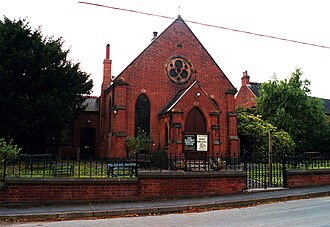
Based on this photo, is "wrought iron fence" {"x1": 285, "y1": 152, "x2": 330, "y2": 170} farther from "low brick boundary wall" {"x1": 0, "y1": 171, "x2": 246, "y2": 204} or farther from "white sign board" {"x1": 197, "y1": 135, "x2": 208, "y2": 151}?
"white sign board" {"x1": 197, "y1": 135, "x2": 208, "y2": 151}

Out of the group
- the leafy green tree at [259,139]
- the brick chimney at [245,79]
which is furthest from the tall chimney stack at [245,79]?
the leafy green tree at [259,139]

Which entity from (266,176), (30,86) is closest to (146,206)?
(266,176)

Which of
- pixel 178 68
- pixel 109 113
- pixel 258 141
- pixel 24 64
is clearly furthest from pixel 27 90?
pixel 258 141

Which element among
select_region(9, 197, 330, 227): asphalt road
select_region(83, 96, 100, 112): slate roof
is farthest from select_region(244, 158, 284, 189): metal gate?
select_region(83, 96, 100, 112): slate roof

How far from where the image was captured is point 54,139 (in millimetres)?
31047

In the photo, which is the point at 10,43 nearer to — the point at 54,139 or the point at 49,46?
the point at 49,46

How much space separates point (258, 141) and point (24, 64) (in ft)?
63.7

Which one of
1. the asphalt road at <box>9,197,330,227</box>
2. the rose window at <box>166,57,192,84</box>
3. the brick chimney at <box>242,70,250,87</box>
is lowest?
the asphalt road at <box>9,197,330,227</box>

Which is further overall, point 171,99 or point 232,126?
point 232,126

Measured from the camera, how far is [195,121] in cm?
2572

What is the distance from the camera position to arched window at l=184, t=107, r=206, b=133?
25.5 meters

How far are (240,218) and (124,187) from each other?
4619 mm

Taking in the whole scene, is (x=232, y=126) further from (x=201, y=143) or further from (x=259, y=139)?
(x=201, y=143)

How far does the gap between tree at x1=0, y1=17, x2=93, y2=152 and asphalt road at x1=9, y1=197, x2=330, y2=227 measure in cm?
1439
